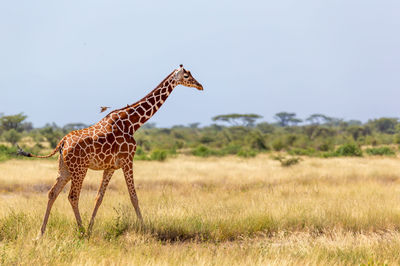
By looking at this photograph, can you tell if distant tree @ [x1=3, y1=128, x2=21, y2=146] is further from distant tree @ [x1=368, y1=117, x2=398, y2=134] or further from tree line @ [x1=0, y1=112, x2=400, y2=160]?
distant tree @ [x1=368, y1=117, x2=398, y2=134]

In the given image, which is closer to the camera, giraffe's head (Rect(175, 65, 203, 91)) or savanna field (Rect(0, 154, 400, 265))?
savanna field (Rect(0, 154, 400, 265))

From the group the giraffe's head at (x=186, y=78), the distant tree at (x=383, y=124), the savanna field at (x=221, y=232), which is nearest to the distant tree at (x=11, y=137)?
the savanna field at (x=221, y=232)

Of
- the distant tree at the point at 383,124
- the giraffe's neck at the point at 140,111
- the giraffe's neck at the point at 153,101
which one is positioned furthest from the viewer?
the distant tree at the point at 383,124

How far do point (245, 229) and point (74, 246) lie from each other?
3.33 meters

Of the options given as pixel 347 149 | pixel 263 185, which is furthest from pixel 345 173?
pixel 347 149

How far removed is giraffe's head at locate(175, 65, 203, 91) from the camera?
23.2 feet

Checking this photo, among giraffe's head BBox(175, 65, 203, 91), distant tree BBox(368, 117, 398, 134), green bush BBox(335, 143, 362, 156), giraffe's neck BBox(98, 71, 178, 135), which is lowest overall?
green bush BBox(335, 143, 362, 156)

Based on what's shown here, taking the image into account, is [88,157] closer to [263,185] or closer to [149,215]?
[149,215]

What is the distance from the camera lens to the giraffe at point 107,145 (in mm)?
6258

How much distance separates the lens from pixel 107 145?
21.2 feet

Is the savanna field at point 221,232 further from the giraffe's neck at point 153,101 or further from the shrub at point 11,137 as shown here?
the shrub at point 11,137

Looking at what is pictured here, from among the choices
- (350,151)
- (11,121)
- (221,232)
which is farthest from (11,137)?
(221,232)

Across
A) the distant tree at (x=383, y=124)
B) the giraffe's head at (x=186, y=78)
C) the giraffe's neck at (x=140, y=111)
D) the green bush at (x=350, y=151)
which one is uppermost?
the giraffe's head at (x=186, y=78)

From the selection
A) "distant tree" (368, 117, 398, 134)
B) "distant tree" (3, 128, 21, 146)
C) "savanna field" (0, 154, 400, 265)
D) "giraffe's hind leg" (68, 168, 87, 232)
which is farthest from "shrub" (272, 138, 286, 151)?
"distant tree" (368, 117, 398, 134)
